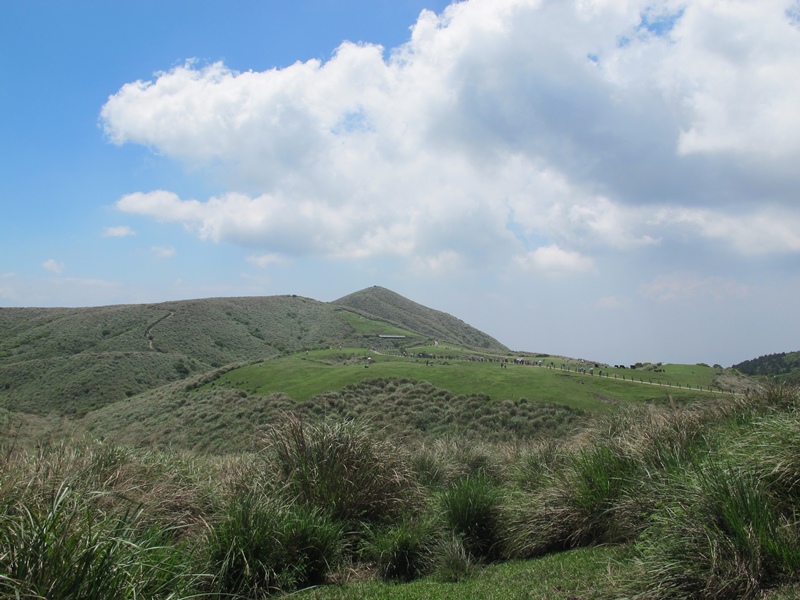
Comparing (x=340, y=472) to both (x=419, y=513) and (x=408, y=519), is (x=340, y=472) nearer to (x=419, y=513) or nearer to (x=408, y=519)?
(x=408, y=519)

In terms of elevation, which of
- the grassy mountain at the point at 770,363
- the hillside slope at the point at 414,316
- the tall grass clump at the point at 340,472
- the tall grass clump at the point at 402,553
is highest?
the hillside slope at the point at 414,316

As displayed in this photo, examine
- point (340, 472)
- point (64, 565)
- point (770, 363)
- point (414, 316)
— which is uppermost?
point (414, 316)

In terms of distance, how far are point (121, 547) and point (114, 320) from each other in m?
93.3

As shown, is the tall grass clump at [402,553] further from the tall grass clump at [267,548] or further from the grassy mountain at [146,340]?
the grassy mountain at [146,340]

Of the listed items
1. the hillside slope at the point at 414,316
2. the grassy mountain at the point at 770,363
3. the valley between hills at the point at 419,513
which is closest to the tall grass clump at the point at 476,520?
the valley between hills at the point at 419,513

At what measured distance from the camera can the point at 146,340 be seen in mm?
77000

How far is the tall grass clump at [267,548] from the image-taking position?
621 cm

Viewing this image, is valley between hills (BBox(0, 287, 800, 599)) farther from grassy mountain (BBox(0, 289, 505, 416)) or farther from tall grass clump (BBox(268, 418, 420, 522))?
grassy mountain (BBox(0, 289, 505, 416))

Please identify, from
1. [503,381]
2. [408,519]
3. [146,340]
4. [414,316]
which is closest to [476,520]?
[408,519]

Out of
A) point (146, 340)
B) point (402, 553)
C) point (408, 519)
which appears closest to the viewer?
point (402, 553)

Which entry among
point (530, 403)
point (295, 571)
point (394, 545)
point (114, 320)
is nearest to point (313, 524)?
point (295, 571)

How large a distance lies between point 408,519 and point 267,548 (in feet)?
8.49

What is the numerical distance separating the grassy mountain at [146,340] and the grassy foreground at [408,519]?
39.8 m

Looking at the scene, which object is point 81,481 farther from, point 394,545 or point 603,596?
point 603,596
